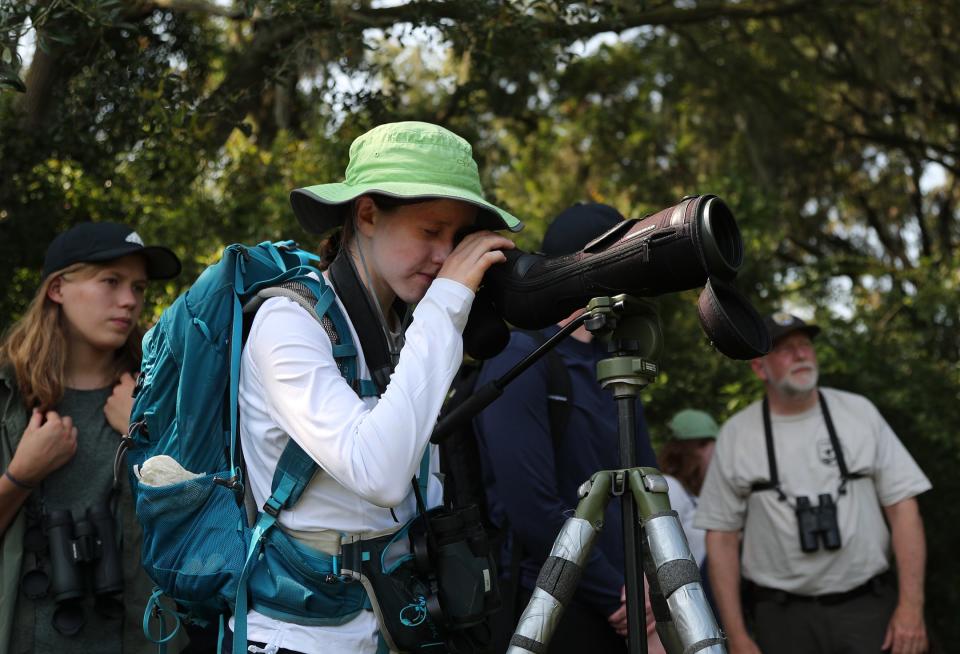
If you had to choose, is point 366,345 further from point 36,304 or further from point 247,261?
point 36,304

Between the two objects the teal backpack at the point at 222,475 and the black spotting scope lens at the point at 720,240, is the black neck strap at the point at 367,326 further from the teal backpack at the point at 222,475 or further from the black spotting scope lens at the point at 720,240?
the black spotting scope lens at the point at 720,240

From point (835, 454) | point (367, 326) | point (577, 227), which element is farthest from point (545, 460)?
point (835, 454)

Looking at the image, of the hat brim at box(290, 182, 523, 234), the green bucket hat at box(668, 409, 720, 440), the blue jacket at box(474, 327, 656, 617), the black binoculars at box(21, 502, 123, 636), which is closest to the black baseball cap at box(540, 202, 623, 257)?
the blue jacket at box(474, 327, 656, 617)

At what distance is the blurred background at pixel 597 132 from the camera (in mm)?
4688

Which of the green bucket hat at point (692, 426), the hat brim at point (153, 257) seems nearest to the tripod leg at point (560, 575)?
the hat brim at point (153, 257)

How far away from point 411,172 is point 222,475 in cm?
70

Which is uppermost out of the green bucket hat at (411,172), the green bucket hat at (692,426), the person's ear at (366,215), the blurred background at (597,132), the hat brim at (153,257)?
the blurred background at (597,132)

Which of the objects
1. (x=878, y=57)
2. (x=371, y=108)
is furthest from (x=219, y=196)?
(x=878, y=57)

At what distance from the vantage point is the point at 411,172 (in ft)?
7.48

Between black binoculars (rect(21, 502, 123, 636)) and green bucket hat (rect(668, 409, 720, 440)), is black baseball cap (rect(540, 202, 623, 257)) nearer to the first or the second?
black binoculars (rect(21, 502, 123, 636))

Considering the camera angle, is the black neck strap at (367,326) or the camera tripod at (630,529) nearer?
the camera tripod at (630,529)

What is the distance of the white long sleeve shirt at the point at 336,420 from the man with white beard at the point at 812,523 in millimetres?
2694

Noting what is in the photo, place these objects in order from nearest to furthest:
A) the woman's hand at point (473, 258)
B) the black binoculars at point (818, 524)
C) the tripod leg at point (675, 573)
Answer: the tripod leg at point (675, 573) → the woman's hand at point (473, 258) → the black binoculars at point (818, 524)

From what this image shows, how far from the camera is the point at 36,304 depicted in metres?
3.60
